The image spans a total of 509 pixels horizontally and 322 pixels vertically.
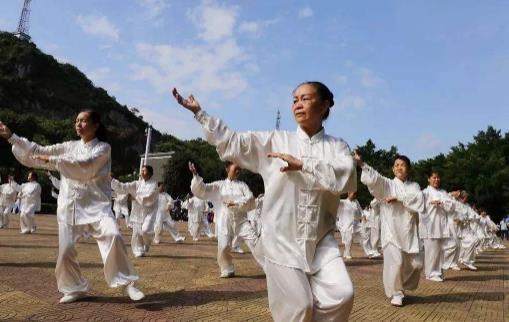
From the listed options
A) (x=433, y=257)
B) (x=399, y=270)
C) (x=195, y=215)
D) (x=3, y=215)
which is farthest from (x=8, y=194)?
(x=399, y=270)

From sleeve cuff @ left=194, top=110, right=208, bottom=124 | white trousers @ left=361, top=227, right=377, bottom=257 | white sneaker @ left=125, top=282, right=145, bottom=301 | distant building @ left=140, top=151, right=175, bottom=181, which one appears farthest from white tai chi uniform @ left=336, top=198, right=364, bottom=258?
distant building @ left=140, top=151, right=175, bottom=181

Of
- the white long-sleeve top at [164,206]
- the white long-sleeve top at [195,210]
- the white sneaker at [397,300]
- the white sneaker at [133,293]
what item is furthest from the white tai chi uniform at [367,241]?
the white sneaker at [133,293]

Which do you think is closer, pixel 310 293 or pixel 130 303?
pixel 310 293

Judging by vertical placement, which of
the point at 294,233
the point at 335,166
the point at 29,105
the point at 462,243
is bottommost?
the point at 462,243

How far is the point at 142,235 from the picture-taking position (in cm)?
1127

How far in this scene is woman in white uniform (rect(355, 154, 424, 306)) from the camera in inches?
276

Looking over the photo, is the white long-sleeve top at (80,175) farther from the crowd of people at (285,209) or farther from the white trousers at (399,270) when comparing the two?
the white trousers at (399,270)

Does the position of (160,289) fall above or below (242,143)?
below

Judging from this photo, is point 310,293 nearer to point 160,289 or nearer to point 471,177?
point 160,289

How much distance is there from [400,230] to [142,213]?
6.39 metres

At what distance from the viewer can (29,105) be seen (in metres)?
83.4

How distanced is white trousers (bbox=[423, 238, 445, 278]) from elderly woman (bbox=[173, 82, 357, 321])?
744cm

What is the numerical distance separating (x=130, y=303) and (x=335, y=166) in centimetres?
361

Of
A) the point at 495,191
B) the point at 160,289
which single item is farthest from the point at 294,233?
the point at 495,191
